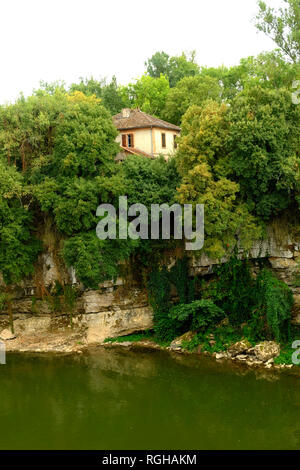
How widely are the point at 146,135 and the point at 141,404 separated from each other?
57.9 ft

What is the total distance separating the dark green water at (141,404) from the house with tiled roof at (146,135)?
44.1 ft

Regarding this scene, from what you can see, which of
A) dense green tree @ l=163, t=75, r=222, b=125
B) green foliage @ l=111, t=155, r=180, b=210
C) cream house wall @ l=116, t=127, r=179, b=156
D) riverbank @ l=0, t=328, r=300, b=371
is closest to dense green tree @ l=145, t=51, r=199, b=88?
dense green tree @ l=163, t=75, r=222, b=125

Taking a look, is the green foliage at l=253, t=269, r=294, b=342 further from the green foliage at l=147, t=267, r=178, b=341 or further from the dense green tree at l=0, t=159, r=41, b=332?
the dense green tree at l=0, t=159, r=41, b=332

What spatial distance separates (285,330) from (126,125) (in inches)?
641

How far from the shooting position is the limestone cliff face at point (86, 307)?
24250 mm

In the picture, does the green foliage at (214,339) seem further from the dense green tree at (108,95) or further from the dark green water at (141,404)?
the dense green tree at (108,95)

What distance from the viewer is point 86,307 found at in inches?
962

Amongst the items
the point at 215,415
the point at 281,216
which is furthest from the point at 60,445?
the point at 281,216

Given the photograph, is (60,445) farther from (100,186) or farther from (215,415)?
(100,186)

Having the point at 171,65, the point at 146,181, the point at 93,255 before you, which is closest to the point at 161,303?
the point at 93,255

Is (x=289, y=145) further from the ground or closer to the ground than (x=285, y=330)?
further from the ground

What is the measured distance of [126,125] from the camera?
3077cm

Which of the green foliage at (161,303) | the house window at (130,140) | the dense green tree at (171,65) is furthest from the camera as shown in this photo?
the dense green tree at (171,65)

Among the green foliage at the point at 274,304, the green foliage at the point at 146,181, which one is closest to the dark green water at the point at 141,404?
the green foliage at the point at 274,304
